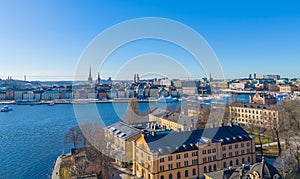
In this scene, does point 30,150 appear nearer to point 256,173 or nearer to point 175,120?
point 175,120

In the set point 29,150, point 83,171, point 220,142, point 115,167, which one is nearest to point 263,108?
point 220,142

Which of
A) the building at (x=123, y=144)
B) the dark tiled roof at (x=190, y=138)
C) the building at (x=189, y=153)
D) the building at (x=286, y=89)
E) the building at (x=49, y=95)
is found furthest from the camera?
the building at (x=286, y=89)

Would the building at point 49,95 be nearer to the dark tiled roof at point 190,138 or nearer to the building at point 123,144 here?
the building at point 123,144

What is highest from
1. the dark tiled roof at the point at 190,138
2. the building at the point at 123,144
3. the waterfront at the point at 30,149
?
the dark tiled roof at the point at 190,138

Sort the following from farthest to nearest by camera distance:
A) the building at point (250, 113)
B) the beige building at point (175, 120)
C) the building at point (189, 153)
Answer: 1. the building at point (250, 113)
2. the beige building at point (175, 120)
3. the building at point (189, 153)

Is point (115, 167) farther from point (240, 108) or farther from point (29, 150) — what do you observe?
point (240, 108)

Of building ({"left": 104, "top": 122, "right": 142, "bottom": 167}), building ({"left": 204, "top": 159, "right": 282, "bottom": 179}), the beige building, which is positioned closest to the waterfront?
building ({"left": 104, "top": 122, "right": 142, "bottom": 167})

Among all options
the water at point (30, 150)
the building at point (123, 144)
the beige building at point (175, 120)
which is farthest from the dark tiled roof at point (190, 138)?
the water at point (30, 150)
